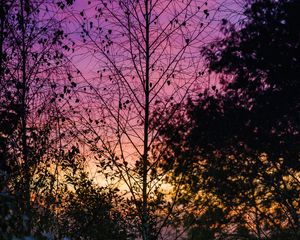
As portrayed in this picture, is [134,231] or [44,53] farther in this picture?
[134,231]

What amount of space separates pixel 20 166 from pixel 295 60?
28.0ft

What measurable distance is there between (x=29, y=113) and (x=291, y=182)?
9542 millimetres

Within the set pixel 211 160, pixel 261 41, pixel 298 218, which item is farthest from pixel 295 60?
pixel 298 218

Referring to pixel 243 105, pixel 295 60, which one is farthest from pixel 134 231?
pixel 295 60

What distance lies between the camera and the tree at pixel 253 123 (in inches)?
553

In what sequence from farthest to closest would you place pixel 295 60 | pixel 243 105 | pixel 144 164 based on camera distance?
pixel 243 105 → pixel 295 60 → pixel 144 164

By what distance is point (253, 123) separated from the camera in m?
15.5

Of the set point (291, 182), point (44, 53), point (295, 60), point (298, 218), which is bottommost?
point (298, 218)

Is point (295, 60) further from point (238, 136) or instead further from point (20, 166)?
point (20, 166)

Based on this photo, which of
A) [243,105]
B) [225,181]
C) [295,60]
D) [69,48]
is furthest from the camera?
[225,181]

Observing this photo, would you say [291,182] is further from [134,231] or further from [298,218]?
[134,231]

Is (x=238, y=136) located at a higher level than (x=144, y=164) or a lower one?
higher

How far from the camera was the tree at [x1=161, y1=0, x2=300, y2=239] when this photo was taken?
1404 cm

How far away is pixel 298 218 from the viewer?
1636 centimetres
